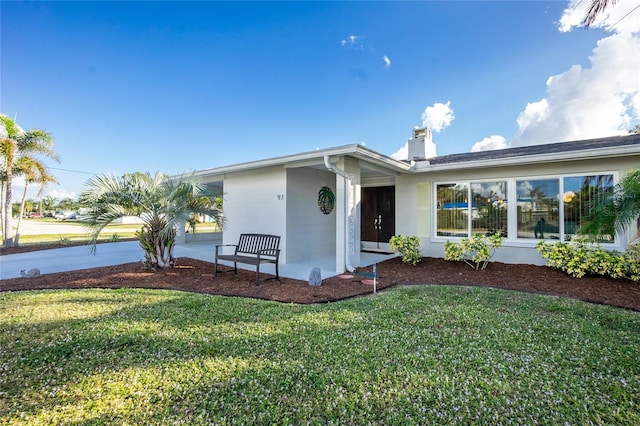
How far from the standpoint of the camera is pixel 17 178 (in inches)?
436

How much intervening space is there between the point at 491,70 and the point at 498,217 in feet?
19.6

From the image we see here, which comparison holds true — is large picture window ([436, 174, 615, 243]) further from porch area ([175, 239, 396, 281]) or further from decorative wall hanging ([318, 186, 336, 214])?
decorative wall hanging ([318, 186, 336, 214])

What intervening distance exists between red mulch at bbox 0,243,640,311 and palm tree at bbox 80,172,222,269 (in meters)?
0.71

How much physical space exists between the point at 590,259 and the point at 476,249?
211 cm

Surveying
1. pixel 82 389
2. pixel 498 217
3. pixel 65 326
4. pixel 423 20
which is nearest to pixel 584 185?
pixel 498 217

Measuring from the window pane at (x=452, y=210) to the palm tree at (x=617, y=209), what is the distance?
117 inches

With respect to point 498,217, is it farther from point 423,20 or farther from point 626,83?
point 423,20

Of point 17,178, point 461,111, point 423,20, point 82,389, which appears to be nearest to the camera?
point 82,389

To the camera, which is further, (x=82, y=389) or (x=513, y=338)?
(x=513, y=338)

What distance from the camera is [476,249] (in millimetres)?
6930

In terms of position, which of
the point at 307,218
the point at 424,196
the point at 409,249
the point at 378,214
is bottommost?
the point at 409,249

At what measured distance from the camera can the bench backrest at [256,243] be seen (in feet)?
22.6

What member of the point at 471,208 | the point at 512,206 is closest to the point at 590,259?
the point at 512,206

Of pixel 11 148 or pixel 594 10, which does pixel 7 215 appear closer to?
pixel 11 148
